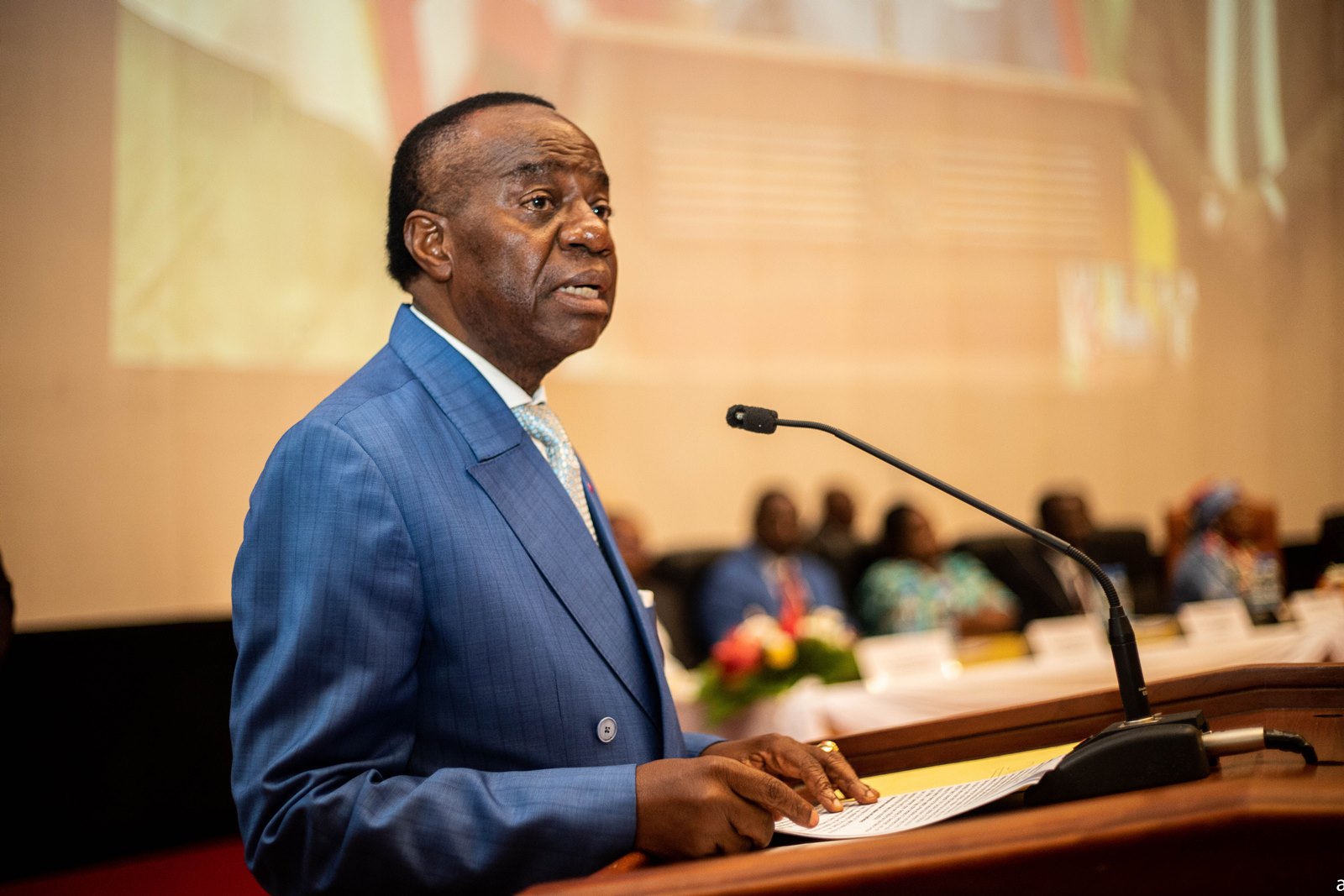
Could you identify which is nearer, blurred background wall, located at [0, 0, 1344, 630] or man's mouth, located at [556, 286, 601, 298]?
man's mouth, located at [556, 286, 601, 298]

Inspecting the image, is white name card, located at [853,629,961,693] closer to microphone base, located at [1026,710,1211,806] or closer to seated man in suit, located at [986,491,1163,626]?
seated man in suit, located at [986,491,1163,626]

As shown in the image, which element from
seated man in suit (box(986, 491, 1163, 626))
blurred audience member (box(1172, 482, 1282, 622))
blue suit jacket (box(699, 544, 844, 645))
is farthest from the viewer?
seated man in suit (box(986, 491, 1163, 626))

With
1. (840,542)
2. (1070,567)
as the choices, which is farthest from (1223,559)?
(840,542)

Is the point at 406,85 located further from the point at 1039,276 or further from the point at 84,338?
the point at 1039,276

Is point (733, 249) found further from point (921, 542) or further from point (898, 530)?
point (921, 542)

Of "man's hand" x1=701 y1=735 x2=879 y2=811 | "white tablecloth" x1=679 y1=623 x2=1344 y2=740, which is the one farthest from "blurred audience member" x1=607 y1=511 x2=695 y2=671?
"man's hand" x1=701 y1=735 x2=879 y2=811

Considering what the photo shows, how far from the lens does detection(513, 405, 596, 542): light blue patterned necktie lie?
4.72 feet

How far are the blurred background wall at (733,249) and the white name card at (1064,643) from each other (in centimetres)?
281

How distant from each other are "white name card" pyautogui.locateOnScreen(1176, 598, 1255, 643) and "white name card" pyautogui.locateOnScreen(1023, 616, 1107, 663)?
Answer: 0.31 metres

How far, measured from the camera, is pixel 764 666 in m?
3.84

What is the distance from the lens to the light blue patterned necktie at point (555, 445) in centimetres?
144

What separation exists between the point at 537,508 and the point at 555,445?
0.65 feet

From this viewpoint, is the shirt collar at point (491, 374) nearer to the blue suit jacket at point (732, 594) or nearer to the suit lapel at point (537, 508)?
the suit lapel at point (537, 508)

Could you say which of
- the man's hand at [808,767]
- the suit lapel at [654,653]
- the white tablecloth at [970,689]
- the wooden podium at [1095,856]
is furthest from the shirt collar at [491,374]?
the white tablecloth at [970,689]
